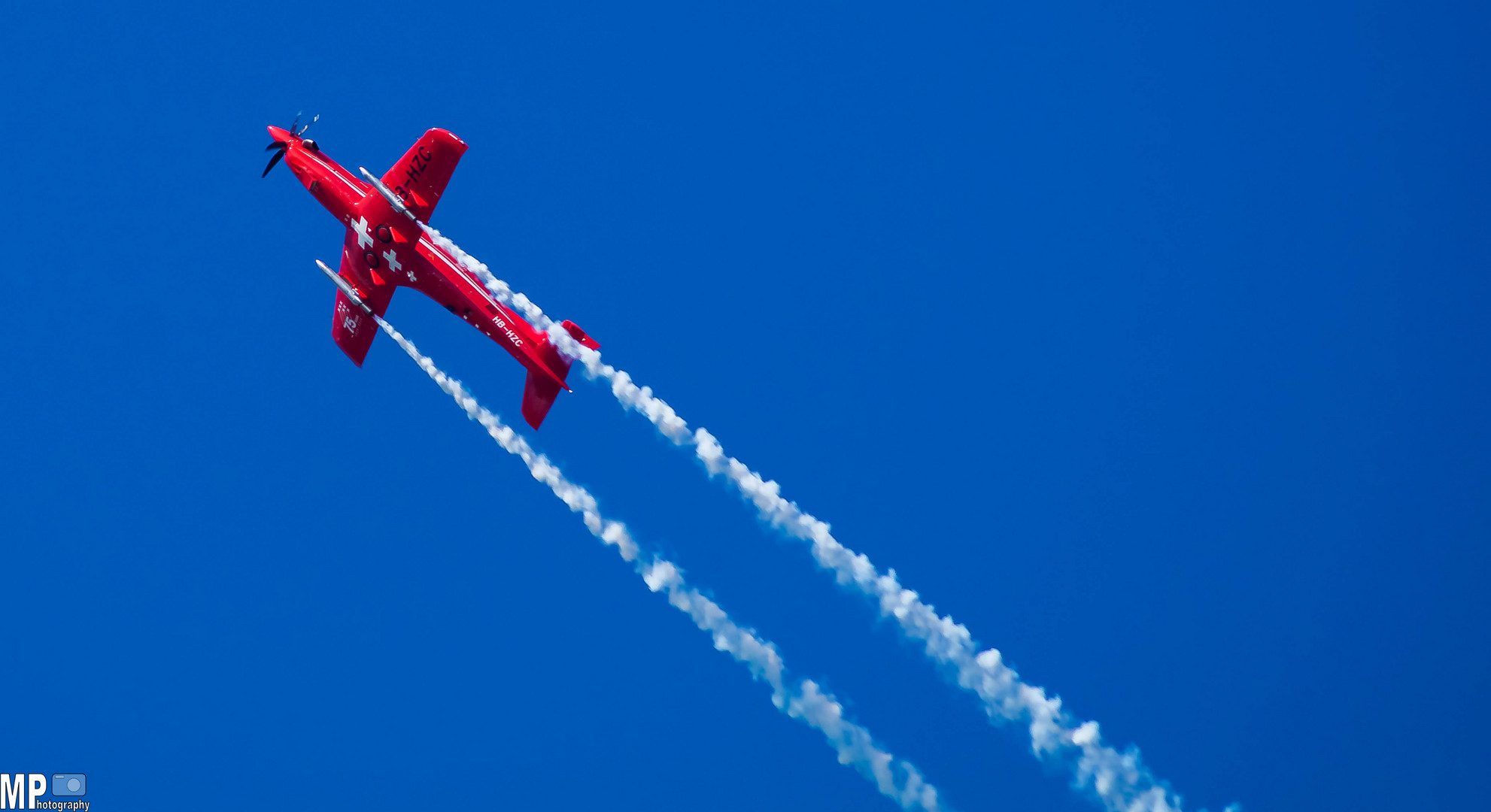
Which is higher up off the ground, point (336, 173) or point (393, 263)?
point (336, 173)

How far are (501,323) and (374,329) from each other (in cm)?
413

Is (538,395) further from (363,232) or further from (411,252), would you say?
(363,232)

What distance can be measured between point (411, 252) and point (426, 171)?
226 cm

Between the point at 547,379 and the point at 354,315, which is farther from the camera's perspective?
the point at 354,315

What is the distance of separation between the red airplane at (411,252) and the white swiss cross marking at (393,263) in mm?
19

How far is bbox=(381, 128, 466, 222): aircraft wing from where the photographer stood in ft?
111

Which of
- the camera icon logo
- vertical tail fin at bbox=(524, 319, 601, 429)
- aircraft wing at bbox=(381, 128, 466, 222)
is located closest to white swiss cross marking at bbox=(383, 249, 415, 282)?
aircraft wing at bbox=(381, 128, 466, 222)

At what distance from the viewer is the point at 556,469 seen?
37281 mm

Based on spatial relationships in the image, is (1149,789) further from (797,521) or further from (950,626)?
(797,521)

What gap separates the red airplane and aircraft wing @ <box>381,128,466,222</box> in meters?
0.02

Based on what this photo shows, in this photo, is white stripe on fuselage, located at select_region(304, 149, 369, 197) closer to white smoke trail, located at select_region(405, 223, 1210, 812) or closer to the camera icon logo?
white smoke trail, located at select_region(405, 223, 1210, 812)

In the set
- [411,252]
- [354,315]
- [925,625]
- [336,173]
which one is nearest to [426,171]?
[411,252]

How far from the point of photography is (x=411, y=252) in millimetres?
35469

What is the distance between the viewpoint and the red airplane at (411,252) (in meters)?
34.4
